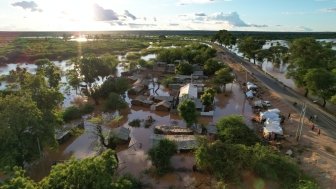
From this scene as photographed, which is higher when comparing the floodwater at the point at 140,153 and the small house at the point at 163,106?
the small house at the point at 163,106

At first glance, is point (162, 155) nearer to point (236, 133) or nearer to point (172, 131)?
point (236, 133)

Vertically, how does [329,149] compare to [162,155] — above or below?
Answer: below

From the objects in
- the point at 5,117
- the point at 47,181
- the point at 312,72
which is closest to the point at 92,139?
the point at 5,117

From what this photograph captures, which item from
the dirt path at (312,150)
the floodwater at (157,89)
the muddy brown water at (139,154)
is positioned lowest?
the muddy brown water at (139,154)

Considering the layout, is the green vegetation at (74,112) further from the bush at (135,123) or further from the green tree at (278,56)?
the green tree at (278,56)

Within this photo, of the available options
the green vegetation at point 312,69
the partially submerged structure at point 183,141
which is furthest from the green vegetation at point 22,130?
the green vegetation at point 312,69

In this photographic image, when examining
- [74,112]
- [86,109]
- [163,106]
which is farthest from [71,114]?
[163,106]

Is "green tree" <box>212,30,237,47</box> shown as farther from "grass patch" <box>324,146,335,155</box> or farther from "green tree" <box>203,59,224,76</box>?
"grass patch" <box>324,146,335,155</box>
